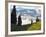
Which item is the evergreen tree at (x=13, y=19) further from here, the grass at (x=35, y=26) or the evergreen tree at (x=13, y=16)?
the grass at (x=35, y=26)

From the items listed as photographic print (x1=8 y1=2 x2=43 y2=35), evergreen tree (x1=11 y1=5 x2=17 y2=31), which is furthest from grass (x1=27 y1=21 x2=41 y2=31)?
evergreen tree (x1=11 y1=5 x2=17 y2=31)

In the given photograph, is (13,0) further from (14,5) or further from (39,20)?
(39,20)

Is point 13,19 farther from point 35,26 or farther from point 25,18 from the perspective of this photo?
point 35,26

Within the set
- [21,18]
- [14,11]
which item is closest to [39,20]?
[21,18]

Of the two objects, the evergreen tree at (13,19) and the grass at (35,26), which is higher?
the evergreen tree at (13,19)

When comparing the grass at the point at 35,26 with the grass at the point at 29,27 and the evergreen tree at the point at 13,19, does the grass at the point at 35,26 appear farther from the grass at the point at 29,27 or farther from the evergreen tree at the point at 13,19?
the evergreen tree at the point at 13,19

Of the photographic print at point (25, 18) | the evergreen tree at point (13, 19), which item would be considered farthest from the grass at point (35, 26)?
the evergreen tree at point (13, 19)

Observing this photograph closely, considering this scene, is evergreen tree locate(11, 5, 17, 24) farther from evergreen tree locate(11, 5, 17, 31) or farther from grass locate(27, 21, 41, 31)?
grass locate(27, 21, 41, 31)

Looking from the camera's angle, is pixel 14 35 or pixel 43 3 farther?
pixel 43 3
